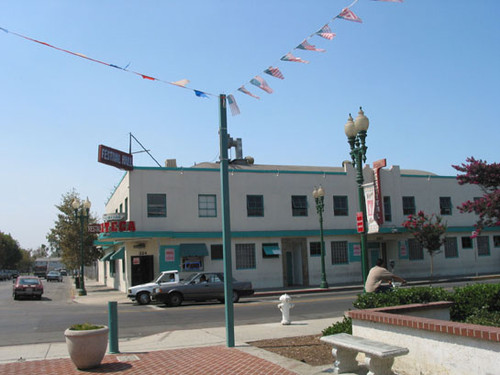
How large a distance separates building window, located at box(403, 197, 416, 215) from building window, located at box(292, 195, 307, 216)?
7.94 m

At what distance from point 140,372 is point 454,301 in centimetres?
639

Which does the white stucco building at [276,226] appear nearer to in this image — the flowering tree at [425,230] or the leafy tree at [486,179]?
the flowering tree at [425,230]

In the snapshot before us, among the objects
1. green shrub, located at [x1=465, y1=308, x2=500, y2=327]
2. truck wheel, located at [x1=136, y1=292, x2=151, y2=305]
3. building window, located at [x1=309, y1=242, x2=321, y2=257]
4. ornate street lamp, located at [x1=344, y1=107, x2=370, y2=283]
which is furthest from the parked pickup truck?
green shrub, located at [x1=465, y1=308, x2=500, y2=327]

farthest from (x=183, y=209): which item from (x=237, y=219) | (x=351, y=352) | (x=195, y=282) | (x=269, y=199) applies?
(x=351, y=352)

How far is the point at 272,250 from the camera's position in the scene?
31.2 meters

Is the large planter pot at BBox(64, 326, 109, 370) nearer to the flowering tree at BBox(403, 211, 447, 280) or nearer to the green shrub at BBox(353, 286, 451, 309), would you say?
the green shrub at BBox(353, 286, 451, 309)

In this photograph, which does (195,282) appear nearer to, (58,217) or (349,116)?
(349,116)

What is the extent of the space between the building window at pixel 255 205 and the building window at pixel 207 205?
7.34 ft

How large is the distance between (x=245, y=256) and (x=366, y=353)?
961 inches

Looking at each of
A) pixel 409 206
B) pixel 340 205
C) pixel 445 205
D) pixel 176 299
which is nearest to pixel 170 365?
pixel 176 299

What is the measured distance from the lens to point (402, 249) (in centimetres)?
3509

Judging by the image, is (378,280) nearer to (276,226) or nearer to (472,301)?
(472,301)

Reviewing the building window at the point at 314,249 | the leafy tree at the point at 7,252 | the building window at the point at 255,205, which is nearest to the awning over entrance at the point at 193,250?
the building window at the point at 255,205

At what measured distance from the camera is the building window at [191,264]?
29547mm
